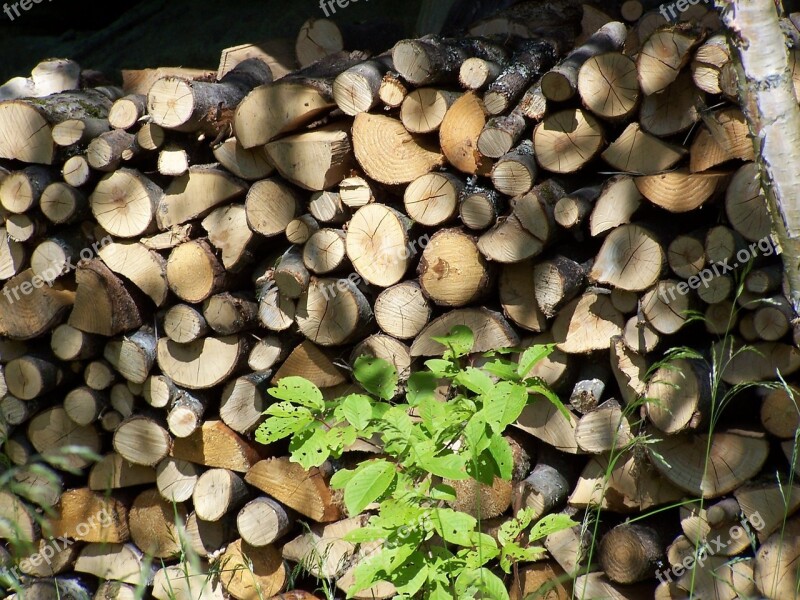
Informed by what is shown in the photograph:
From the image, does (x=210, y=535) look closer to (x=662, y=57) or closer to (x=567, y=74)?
(x=567, y=74)

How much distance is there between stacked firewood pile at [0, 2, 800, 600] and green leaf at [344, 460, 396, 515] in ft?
2.18

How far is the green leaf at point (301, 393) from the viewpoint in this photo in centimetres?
171

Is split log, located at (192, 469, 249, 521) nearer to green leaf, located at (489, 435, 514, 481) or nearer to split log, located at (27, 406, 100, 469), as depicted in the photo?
split log, located at (27, 406, 100, 469)

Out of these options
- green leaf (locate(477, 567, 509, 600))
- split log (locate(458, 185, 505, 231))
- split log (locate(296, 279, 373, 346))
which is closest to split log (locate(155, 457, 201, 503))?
split log (locate(296, 279, 373, 346))

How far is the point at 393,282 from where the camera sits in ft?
8.85

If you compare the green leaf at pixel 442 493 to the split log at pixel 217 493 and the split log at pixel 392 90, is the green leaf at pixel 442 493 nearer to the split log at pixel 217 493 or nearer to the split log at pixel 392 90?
the split log at pixel 392 90

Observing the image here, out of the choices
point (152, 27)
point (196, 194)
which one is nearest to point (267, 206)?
point (196, 194)

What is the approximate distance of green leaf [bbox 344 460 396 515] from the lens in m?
1.59

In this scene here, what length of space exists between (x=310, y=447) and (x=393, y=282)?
42.8 inches

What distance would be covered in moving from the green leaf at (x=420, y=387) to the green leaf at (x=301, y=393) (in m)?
0.23

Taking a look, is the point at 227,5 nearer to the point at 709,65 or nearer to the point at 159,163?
the point at 159,163

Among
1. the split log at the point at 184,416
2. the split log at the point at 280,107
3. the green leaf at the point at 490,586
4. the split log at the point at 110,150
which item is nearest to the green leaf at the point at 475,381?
the green leaf at the point at 490,586

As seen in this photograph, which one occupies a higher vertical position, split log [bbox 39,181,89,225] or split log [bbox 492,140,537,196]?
split log [bbox 492,140,537,196]

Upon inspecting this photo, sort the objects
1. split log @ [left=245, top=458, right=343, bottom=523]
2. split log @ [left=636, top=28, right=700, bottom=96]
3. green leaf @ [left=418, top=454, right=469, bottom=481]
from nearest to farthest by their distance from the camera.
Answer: green leaf @ [left=418, top=454, right=469, bottom=481] < split log @ [left=636, top=28, right=700, bottom=96] < split log @ [left=245, top=458, right=343, bottom=523]
